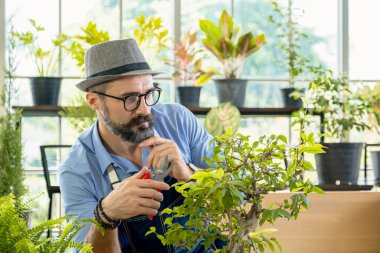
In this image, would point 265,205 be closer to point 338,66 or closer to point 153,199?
point 153,199

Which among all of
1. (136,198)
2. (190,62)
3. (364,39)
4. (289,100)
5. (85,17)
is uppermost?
(85,17)

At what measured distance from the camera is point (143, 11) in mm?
6949

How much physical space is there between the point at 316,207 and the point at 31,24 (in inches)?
168

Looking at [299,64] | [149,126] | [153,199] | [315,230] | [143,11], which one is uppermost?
[143,11]

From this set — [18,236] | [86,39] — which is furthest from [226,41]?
[18,236]

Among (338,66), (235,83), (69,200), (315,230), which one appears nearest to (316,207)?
(315,230)

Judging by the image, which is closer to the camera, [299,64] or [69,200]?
[69,200]

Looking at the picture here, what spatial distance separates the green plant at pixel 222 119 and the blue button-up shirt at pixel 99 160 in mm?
3001

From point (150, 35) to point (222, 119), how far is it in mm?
1010

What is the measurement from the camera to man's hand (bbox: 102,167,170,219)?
2020mm

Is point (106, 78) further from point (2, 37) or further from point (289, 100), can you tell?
point (2, 37)

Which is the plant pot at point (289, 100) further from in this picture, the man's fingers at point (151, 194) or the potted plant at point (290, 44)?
the man's fingers at point (151, 194)

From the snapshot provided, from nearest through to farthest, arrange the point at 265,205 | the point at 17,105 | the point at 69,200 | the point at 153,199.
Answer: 1. the point at 153,199
2. the point at 69,200
3. the point at 265,205
4. the point at 17,105

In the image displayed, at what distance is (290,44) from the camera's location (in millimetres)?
6691
